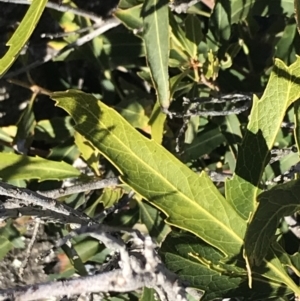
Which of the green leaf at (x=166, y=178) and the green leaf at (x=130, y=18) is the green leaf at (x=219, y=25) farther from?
the green leaf at (x=166, y=178)

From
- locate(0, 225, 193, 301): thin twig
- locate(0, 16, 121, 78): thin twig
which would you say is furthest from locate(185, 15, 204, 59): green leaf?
locate(0, 225, 193, 301): thin twig

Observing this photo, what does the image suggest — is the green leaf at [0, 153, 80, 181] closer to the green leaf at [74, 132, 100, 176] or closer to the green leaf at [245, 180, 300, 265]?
the green leaf at [74, 132, 100, 176]

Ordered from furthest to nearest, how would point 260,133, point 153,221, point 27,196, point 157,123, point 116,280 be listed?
point 153,221, point 157,123, point 260,133, point 27,196, point 116,280

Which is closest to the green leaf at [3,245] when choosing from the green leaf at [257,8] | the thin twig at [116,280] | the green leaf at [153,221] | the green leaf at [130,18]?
the green leaf at [153,221]

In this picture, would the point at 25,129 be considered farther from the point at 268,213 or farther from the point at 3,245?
the point at 268,213

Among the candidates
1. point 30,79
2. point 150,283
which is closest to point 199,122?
point 30,79

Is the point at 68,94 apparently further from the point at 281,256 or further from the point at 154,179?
the point at 281,256

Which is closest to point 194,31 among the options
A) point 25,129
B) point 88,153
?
point 88,153
